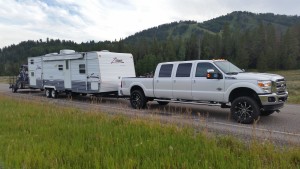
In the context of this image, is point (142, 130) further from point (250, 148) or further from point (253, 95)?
point (253, 95)

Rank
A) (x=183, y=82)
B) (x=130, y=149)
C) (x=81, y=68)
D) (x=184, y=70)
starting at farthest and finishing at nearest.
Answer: (x=81, y=68) → (x=184, y=70) → (x=183, y=82) → (x=130, y=149)

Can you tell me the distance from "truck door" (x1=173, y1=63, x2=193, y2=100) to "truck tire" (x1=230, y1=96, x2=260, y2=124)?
210 cm

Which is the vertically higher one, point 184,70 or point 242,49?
point 242,49

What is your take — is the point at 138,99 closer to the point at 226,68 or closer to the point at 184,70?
the point at 184,70

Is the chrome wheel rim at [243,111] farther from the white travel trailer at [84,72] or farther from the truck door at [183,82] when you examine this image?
the white travel trailer at [84,72]

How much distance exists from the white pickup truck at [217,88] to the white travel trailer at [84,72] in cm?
316

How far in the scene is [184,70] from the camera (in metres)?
12.0

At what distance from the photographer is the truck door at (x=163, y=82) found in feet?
41.1

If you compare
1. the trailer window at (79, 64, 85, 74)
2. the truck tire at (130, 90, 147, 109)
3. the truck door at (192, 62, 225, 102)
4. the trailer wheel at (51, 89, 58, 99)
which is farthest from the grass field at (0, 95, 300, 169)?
the trailer wheel at (51, 89, 58, 99)

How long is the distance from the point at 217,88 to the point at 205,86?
1.73ft

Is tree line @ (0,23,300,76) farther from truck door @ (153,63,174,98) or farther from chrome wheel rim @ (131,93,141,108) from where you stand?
truck door @ (153,63,174,98)

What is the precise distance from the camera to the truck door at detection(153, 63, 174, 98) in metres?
12.5

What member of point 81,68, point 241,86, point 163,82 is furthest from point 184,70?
point 81,68

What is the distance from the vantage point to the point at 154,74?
529 inches
